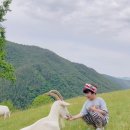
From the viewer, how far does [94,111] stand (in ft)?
43.5

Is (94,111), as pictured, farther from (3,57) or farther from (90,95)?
(3,57)

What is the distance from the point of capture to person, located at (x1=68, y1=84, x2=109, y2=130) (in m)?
13.2

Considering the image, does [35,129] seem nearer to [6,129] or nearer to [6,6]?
[6,129]

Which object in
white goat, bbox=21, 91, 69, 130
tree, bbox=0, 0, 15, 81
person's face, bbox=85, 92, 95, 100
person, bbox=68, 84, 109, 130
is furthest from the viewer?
tree, bbox=0, 0, 15, 81

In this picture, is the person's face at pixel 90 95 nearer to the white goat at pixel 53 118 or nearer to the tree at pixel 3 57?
the white goat at pixel 53 118

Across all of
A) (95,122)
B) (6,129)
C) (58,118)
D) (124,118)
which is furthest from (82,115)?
(6,129)

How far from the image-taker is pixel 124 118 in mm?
16297

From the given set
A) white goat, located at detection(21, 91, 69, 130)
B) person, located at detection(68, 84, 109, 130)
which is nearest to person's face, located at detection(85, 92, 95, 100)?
person, located at detection(68, 84, 109, 130)

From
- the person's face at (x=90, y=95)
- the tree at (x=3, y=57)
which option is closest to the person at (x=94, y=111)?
the person's face at (x=90, y=95)

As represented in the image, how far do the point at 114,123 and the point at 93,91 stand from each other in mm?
2497

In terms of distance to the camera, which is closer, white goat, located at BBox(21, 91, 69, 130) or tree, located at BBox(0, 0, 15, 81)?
white goat, located at BBox(21, 91, 69, 130)

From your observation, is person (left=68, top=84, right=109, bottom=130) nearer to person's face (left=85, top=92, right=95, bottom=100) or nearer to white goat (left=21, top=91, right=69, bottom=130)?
person's face (left=85, top=92, right=95, bottom=100)

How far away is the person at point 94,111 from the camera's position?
43.2 feet

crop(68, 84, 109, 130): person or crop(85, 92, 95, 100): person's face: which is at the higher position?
crop(85, 92, 95, 100): person's face
